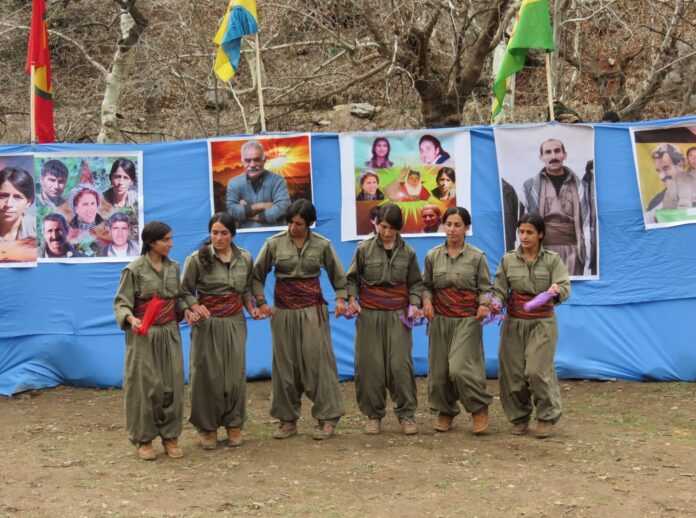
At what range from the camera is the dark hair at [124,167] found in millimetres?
7379

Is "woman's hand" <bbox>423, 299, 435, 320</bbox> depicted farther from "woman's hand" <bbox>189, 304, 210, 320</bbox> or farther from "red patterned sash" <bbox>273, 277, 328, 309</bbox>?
"woman's hand" <bbox>189, 304, 210, 320</bbox>

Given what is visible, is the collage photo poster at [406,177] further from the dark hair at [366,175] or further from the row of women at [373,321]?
the row of women at [373,321]

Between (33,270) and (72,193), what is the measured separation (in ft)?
2.28

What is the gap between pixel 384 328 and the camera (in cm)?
610

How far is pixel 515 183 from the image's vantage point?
7379mm

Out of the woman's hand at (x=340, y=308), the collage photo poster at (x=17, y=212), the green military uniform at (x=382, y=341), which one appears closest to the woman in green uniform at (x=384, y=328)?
the green military uniform at (x=382, y=341)

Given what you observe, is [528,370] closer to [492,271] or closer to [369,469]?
[369,469]

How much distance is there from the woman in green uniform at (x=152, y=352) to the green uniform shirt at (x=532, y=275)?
2.07m

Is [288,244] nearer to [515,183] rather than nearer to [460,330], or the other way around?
[460,330]

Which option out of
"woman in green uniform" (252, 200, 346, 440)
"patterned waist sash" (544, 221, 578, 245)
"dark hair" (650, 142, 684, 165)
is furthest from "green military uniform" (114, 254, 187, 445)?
"dark hair" (650, 142, 684, 165)

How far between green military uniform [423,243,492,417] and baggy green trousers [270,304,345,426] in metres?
0.70

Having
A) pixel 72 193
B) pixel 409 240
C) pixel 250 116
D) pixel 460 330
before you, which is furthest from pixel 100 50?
pixel 460 330

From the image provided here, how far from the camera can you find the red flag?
7.58m

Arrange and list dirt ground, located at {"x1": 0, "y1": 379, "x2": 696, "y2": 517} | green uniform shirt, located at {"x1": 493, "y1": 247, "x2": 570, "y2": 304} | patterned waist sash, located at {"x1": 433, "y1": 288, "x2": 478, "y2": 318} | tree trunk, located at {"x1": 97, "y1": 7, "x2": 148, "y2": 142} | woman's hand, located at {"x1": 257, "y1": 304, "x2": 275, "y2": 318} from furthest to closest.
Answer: tree trunk, located at {"x1": 97, "y1": 7, "x2": 148, "y2": 142}, patterned waist sash, located at {"x1": 433, "y1": 288, "x2": 478, "y2": 318}, green uniform shirt, located at {"x1": 493, "y1": 247, "x2": 570, "y2": 304}, woman's hand, located at {"x1": 257, "y1": 304, "x2": 275, "y2": 318}, dirt ground, located at {"x1": 0, "y1": 379, "x2": 696, "y2": 517}
